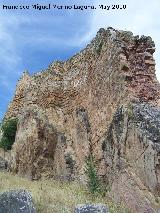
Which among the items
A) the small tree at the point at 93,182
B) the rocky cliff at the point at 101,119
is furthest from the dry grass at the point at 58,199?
the rocky cliff at the point at 101,119

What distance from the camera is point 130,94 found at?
20891 mm

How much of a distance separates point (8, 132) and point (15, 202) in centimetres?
2020

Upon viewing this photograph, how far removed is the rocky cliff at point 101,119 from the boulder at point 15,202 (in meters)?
4.86

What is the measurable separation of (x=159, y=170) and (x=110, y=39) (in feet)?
25.6

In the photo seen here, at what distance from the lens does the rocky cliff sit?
18922mm

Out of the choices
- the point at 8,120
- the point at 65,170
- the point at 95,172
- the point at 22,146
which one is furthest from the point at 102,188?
the point at 8,120

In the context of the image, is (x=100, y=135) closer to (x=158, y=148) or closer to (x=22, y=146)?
(x=158, y=148)

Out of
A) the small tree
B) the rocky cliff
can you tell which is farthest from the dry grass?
the rocky cliff

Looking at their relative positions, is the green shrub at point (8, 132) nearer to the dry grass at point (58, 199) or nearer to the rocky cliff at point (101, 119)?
the rocky cliff at point (101, 119)

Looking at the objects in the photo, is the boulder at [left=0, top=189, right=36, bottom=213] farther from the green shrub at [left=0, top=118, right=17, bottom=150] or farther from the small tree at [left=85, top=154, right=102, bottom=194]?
the green shrub at [left=0, top=118, right=17, bottom=150]

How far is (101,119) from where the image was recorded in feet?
76.3

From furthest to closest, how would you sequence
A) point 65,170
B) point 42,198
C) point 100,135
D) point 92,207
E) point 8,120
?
point 8,120 → point 65,170 → point 100,135 → point 42,198 → point 92,207

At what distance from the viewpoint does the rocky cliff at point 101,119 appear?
62.1 ft

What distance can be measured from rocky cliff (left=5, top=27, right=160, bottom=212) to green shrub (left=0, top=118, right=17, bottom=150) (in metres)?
2.48
